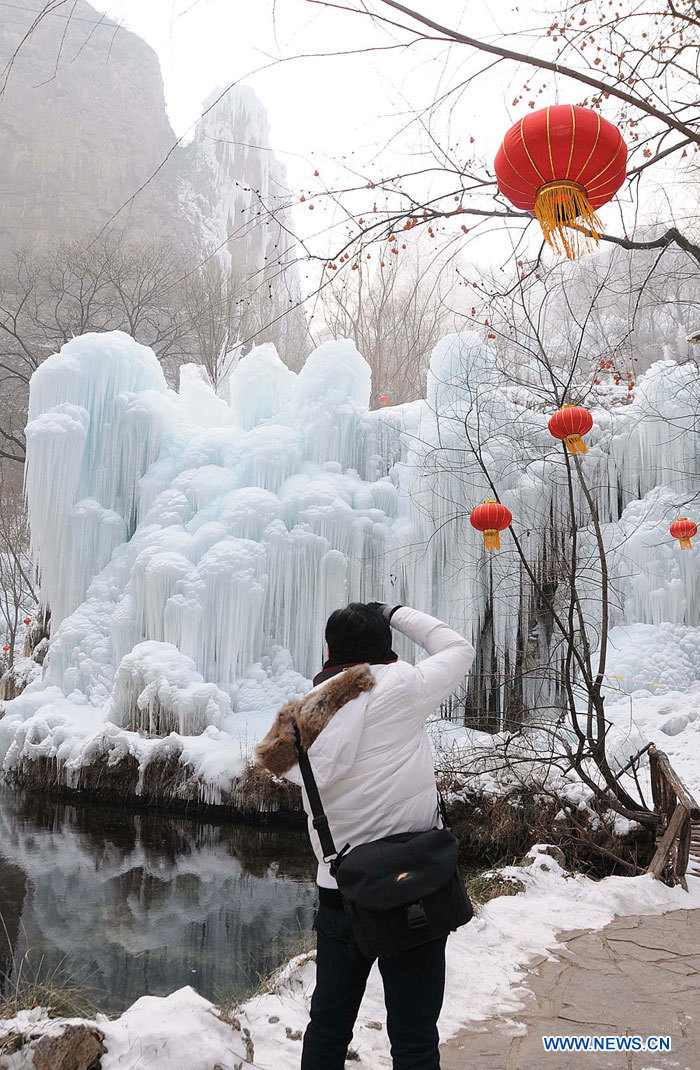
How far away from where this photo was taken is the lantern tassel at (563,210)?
2164mm

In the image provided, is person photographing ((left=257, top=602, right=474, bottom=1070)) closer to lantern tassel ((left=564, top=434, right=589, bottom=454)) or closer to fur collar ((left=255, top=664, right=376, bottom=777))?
fur collar ((left=255, top=664, right=376, bottom=777))

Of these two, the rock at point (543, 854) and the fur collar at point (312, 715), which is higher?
the fur collar at point (312, 715)

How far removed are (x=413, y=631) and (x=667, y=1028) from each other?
159cm

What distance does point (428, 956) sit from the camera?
4.52ft

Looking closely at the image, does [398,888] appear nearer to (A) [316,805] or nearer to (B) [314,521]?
(A) [316,805]

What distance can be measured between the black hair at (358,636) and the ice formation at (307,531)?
603 cm

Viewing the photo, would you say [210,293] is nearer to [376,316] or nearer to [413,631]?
[376,316]

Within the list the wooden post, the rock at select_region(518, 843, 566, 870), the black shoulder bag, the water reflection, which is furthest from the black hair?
the rock at select_region(518, 843, 566, 870)

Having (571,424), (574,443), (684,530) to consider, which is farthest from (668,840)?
(684,530)

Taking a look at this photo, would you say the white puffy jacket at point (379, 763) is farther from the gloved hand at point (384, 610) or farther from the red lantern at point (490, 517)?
the red lantern at point (490, 517)

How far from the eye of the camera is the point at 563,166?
2.13 metres

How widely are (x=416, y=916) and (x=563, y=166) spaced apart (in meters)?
2.01

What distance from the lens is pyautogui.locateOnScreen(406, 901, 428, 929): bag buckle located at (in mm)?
1332

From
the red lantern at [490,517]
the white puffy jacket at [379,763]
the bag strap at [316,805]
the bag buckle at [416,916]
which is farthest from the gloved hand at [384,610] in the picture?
the red lantern at [490,517]
